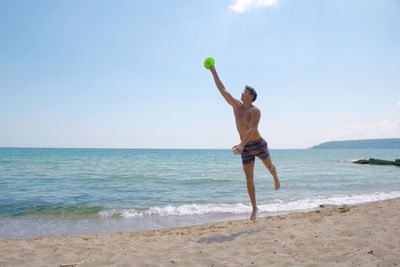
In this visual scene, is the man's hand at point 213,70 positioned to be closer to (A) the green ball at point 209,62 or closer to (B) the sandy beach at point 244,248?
(A) the green ball at point 209,62

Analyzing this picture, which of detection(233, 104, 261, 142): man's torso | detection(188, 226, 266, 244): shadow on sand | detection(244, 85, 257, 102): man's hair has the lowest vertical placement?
detection(188, 226, 266, 244): shadow on sand

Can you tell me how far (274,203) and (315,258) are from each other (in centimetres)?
681

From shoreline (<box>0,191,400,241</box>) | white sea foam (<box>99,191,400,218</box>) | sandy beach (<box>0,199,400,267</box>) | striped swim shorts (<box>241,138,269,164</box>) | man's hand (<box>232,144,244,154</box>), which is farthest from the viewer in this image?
white sea foam (<box>99,191,400,218</box>)

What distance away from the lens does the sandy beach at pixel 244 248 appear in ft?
11.6

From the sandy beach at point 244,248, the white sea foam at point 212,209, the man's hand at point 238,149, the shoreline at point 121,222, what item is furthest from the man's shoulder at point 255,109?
the white sea foam at point 212,209

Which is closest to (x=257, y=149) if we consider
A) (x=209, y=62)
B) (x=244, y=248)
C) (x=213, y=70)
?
(x=213, y=70)

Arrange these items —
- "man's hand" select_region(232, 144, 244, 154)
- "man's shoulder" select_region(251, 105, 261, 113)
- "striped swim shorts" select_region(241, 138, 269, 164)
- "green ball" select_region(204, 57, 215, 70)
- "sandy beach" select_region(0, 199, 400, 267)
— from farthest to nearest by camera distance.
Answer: "green ball" select_region(204, 57, 215, 70)
"striped swim shorts" select_region(241, 138, 269, 164)
"man's shoulder" select_region(251, 105, 261, 113)
"man's hand" select_region(232, 144, 244, 154)
"sandy beach" select_region(0, 199, 400, 267)

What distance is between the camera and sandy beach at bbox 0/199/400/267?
3.54 m

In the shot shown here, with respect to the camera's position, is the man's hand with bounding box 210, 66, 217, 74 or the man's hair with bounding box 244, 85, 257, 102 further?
the man's hand with bounding box 210, 66, 217, 74

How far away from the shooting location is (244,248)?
4.00 m

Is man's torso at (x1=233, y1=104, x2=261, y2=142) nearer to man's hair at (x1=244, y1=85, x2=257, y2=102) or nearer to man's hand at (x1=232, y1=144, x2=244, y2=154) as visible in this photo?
man's hair at (x1=244, y1=85, x2=257, y2=102)

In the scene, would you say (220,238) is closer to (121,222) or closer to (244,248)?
(244,248)

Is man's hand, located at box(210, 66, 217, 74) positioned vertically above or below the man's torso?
above

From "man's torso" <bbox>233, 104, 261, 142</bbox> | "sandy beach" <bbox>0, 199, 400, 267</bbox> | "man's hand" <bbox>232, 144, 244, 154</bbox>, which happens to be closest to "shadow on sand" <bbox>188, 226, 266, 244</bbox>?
"sandy beach" <bbox>0, 199, 400, 267</bbox>
